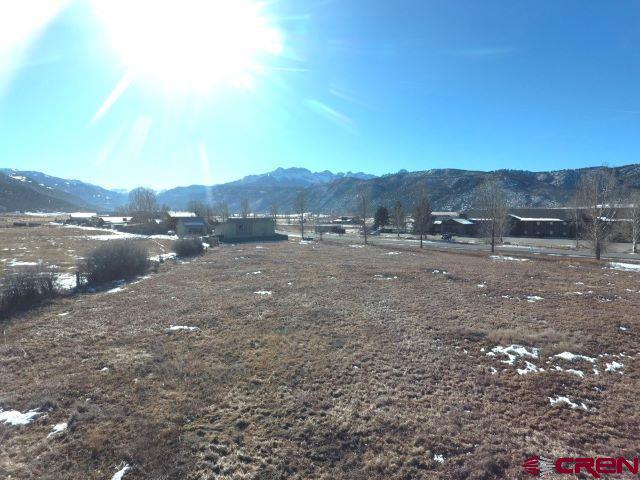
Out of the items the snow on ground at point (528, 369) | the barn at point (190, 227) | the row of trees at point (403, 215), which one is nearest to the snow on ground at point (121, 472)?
the snow on ground at point (528, 369)

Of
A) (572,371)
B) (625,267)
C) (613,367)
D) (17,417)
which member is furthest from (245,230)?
(613,367)

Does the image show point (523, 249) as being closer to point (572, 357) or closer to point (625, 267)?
point (625, 267)

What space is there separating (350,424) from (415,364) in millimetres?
3547

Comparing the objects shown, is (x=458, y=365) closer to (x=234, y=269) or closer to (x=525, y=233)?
(x=234, y=269)

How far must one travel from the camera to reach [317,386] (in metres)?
8.40

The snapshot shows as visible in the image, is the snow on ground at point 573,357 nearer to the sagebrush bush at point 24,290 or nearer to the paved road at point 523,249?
the sagebrush bush at point 24,290

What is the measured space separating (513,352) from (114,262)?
25347mm

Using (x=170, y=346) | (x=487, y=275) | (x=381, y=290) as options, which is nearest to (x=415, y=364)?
(x=170, y=346)

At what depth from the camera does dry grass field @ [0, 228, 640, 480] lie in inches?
232

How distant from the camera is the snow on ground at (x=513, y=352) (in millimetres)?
10013

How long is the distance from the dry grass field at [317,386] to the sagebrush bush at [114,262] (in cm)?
616

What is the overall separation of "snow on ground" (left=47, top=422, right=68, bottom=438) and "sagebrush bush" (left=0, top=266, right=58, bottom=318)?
39.5 ft

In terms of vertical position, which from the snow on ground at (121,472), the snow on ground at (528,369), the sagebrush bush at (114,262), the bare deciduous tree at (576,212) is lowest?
the snow on ground at (528,369)

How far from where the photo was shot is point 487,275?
24344 millimetres
